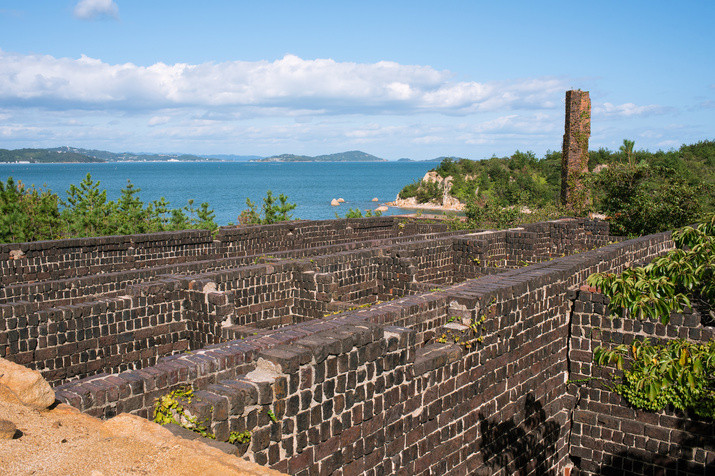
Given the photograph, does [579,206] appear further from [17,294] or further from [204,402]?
[204,402]

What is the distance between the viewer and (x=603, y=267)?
13.1m

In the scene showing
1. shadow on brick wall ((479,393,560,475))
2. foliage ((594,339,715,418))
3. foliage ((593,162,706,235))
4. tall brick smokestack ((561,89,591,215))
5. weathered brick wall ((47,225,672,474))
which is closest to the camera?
foliage ((594,339,715,418))

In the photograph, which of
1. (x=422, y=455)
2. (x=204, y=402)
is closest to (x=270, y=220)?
(x=422, y=455)

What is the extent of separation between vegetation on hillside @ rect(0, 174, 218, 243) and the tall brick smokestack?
790 inches

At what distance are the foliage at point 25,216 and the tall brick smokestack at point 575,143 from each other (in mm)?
25420

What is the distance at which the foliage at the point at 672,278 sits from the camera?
17.8ft

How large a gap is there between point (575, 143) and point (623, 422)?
26014mm

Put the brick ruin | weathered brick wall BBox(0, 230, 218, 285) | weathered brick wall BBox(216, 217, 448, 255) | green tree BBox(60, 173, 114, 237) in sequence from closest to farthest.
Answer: the brick ruin < weathered brick wall BBox(0, 230, 218, 285) < weathered brick wall BBox(216, 217, 448, 255) < green tree BBox(60, 173, 114, 237)

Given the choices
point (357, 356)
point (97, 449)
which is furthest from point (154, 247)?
point (97, 449)

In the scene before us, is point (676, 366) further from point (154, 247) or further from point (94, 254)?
point (154, 247)

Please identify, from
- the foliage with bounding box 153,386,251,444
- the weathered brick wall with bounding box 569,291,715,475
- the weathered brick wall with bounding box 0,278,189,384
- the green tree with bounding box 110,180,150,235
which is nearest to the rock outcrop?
the green tree with bounding box 110,180,150,235

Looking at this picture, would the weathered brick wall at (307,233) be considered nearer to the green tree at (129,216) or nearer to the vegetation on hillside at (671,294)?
the green tree at (129,216)

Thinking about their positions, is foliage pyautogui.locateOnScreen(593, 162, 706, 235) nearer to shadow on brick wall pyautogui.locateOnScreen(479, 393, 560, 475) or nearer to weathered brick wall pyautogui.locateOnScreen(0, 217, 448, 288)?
weathered brick wall pyautogui.locateOnScreen(0, 217, 448, 288)

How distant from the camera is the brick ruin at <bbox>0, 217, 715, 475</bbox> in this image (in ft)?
18.7
